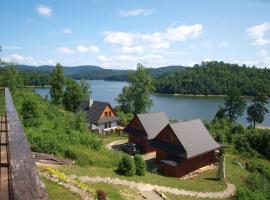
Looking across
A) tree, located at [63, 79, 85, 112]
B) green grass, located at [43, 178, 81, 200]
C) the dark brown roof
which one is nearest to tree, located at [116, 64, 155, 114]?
the dark brown roof

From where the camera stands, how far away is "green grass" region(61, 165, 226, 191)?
17.7 meters

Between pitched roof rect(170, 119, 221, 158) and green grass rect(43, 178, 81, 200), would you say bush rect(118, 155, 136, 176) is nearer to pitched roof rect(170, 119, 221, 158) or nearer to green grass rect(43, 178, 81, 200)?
pitched roof rect(170, 119, 221, 158)

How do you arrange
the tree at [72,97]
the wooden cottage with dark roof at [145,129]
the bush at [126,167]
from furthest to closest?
the tree at [72,97]
the wooden cottage with dark roof at [145,129]
the bush at [126,167]

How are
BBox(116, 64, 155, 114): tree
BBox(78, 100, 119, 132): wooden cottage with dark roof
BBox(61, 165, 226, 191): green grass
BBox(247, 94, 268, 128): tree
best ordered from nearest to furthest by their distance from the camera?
BBox(61, 165, 226, 191): green grass → BBox(78, 100, 119, 132): wooden cottage with dark roof → BBox(116, 64, 155, 114): tree → BBox(247, 94, 268, 128): tree

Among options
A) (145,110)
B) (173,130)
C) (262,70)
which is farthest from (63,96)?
(262,70)

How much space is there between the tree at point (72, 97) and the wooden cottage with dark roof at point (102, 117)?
524 inches

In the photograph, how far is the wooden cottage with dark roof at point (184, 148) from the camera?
30.1 m

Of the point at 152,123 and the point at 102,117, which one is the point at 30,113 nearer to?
the point at 152,123

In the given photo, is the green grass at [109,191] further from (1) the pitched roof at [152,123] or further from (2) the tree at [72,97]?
(2) the tree at [72,97]

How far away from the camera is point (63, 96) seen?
66.9 m

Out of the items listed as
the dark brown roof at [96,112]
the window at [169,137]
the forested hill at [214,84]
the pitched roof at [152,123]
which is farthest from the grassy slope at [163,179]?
the forested hill at [214,84]

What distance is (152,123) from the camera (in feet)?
133

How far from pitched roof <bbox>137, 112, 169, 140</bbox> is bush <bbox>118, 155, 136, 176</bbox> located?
54.3 ft

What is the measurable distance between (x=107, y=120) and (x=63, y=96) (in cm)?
2032
